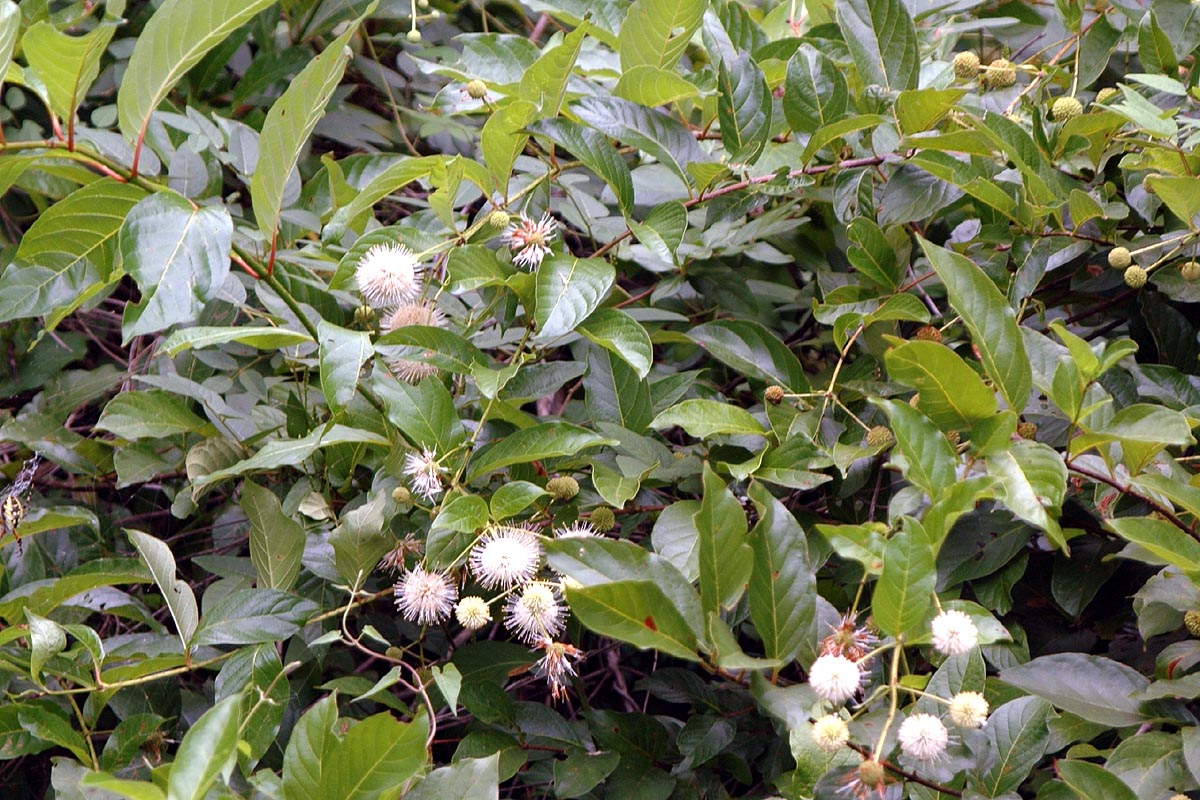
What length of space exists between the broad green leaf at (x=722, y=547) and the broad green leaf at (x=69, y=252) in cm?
59

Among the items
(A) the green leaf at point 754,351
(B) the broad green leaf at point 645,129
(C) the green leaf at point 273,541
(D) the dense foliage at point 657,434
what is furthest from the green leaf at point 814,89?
(C) the green leaf at point 273,541

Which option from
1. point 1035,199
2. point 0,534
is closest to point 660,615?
point 1035,199

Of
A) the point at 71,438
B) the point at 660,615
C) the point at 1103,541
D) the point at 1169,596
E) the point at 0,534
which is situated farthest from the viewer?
the point at 71,438

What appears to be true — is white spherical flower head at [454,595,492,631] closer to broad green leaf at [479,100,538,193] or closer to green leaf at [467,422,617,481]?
green leaf at [467,422,617,481]

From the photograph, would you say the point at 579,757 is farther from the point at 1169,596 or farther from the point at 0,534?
the point at 0,534

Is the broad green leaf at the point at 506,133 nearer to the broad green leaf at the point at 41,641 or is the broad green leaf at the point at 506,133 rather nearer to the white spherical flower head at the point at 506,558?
the white spherical flower head at the point at 506,558

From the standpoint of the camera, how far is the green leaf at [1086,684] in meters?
0.90

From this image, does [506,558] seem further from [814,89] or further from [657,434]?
[814,89]

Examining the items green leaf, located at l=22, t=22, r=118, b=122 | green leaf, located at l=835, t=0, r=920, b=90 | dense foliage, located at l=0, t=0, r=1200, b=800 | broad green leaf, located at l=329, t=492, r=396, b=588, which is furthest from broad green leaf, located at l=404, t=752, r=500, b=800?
green leaf, located at l=835, t=0, r=920, b=90

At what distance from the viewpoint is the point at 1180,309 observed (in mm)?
1175

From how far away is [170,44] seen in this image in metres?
0.91

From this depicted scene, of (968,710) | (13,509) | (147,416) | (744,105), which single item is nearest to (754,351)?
(744,105)

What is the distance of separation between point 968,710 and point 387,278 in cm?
62

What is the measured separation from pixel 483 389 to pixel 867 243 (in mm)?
415
